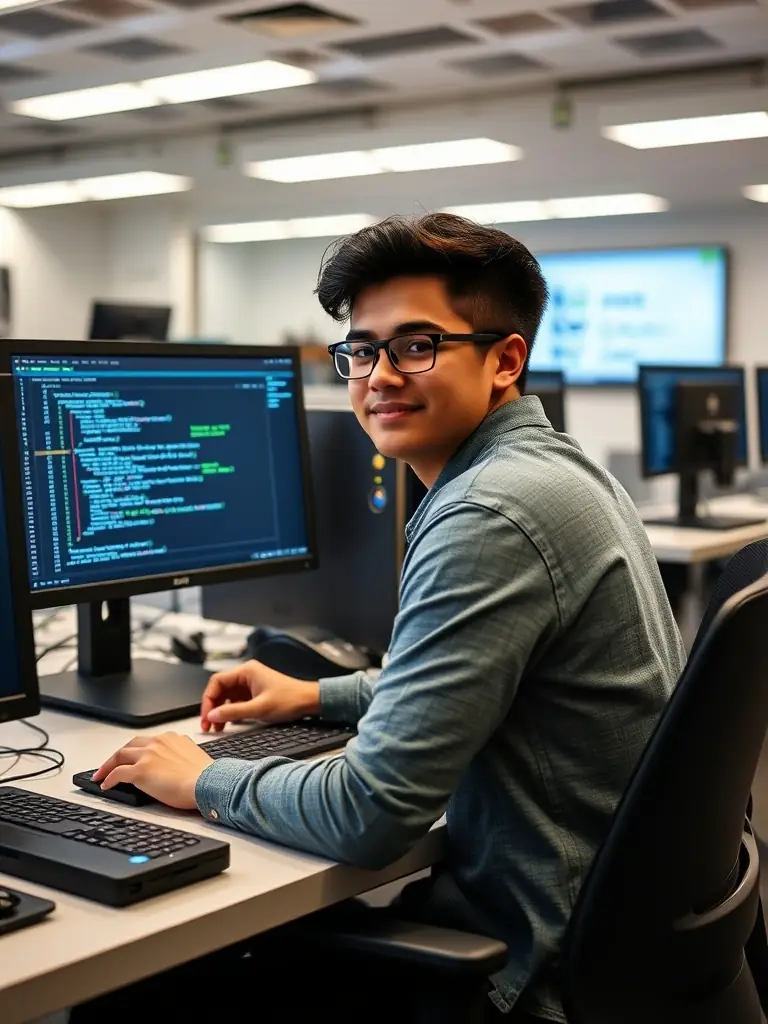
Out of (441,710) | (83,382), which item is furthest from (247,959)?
(83,382)

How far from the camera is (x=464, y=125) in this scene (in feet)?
24.5

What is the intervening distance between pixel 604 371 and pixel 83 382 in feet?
28.1

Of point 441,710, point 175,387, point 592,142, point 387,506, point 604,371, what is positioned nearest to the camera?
point 441,710

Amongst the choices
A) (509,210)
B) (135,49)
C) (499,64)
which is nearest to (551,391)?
(499,64)

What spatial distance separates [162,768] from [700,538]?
3003 millimetres

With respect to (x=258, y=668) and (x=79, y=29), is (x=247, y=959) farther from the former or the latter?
(x=79, y=29)

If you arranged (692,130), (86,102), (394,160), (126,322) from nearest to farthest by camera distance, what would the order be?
(126,322) < (692,130) < (86,102) < (394,160)

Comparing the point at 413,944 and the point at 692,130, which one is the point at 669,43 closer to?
the point at 692,130

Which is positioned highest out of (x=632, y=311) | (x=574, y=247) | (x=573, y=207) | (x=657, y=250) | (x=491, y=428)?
(x=573, y=207)

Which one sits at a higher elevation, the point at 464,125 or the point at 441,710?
the point at 464,125

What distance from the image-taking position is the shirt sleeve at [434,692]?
1.11m

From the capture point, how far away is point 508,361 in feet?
4.57

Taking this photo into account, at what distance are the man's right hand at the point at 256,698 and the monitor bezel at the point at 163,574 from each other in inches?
8.5

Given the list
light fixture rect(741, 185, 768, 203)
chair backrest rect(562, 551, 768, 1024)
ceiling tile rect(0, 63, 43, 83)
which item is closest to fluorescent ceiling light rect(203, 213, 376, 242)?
light fixture rect(741, 185, 768, 203)
